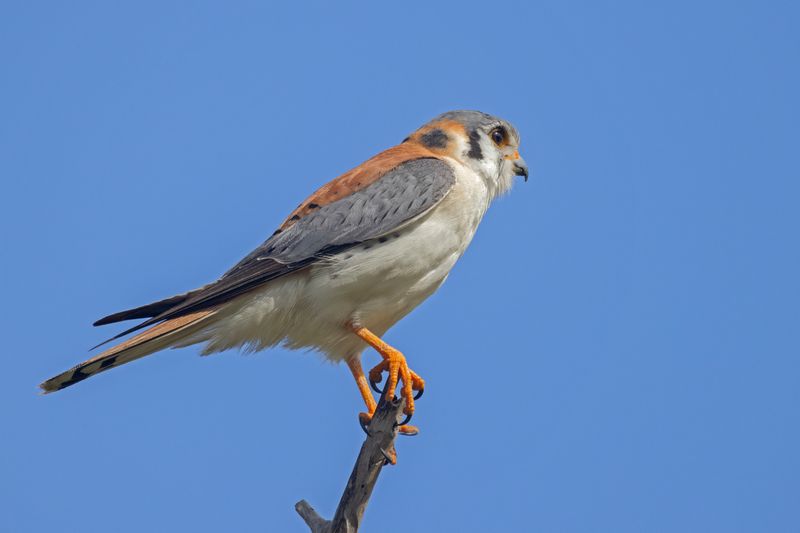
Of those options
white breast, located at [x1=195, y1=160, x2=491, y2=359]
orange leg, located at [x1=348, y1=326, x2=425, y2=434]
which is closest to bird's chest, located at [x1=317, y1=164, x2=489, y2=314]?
white breast, located at [x1=195, y1=160, x2=491, y2=359]

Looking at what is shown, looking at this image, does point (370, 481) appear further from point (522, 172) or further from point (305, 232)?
point (522, 172)

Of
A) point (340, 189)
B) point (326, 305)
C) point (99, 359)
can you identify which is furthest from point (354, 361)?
point (99, 359)

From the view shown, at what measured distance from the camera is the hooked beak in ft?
19.2

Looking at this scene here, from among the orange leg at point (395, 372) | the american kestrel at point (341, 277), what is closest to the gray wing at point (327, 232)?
the american kestrel at point (341, 277)

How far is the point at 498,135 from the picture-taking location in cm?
582

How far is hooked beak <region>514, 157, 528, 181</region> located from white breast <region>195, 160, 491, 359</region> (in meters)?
0.68

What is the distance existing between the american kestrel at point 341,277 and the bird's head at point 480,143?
13.6 inches

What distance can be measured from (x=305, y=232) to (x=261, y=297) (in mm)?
407

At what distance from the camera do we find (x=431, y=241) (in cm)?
497

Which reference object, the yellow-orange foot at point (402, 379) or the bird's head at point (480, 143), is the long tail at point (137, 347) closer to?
the yellow-orange foot at point (402, 379)

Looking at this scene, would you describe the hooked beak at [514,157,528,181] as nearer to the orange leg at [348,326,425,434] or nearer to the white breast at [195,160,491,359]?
the white breast at [195,160,491,359]

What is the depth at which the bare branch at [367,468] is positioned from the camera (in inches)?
177

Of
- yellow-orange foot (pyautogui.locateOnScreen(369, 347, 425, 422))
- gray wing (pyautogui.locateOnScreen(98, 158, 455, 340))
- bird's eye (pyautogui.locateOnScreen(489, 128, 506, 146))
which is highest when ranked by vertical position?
bird's eye (pyautogui.locateOnScreen(489, 128, 506, 146))

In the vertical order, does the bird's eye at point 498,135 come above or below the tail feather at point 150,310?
above
